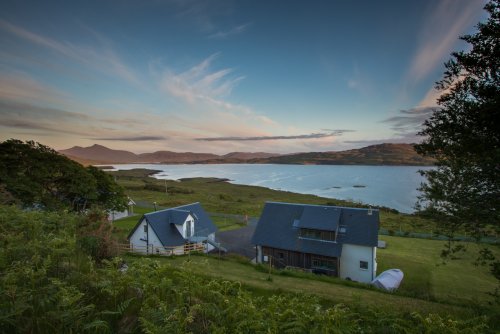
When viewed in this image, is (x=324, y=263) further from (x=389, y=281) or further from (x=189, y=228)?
(x=189, y=228)

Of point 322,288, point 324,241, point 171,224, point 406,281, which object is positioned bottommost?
point 406,281

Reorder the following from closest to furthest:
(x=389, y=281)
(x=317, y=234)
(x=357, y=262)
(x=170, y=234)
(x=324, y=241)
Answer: (x=389, y=281), (x=357, y=262), (x=324, y=241), (x=317, y=234), (x=170, y=234)

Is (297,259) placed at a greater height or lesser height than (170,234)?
lesser

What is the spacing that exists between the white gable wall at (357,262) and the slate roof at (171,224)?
695 inches

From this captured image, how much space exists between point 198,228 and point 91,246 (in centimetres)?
2817

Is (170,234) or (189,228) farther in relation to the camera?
(189,228)

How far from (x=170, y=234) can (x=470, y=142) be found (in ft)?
100

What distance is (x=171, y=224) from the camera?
35.3 meters

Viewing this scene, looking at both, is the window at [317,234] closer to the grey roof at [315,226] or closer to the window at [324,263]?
the grey roof at [315,226]

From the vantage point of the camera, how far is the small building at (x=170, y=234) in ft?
107

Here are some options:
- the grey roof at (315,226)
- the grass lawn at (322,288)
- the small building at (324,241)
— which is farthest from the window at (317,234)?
the grass lawn at (322,288)

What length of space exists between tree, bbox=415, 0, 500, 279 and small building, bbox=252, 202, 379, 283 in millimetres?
14868

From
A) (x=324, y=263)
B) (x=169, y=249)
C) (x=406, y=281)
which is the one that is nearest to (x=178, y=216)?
(x=169, y=249)

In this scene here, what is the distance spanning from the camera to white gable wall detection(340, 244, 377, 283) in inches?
1101
